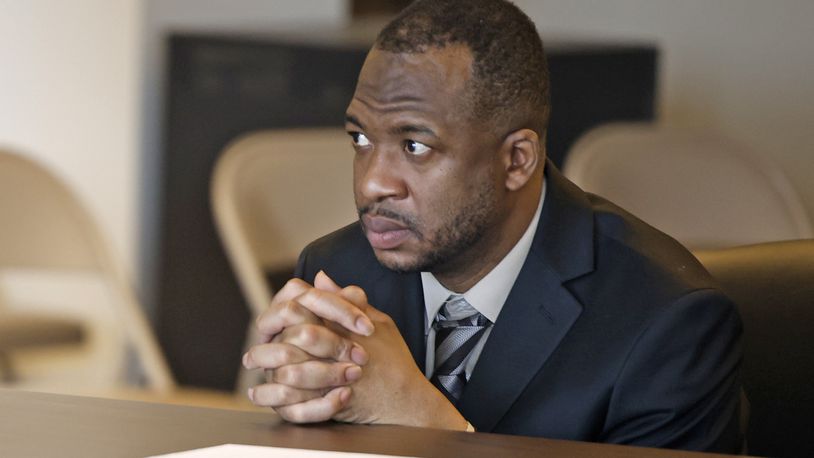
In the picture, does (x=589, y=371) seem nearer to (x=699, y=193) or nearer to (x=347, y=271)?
(x=347, y=271)

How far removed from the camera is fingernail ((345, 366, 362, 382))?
4.55 ft

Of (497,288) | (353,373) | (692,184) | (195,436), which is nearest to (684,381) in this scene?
(497,288)

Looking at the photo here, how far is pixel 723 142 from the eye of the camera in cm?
311

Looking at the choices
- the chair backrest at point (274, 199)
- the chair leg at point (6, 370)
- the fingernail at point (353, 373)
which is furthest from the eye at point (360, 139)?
the chair leg at point (6, 370)

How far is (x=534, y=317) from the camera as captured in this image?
5.09ft

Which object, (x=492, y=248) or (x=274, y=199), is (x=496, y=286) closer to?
(x=492, y=248)

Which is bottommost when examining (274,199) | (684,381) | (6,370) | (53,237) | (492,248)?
(6,370)

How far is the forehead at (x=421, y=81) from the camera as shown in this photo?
150 cm

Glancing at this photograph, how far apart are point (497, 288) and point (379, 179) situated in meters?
0.24

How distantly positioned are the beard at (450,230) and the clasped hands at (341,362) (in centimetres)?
8

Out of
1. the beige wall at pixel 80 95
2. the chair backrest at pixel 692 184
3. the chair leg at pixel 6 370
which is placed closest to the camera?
the chair backrest at pixel 692 184

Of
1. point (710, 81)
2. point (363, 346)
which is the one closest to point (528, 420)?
point (363, 346)

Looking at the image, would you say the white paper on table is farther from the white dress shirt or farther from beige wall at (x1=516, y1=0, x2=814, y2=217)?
beige wall at (x1=516, y1=0, x2=814, y2=217)

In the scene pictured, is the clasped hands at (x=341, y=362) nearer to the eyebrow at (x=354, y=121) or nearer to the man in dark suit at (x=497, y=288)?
the man in dark suit at (x=497, y=288)
